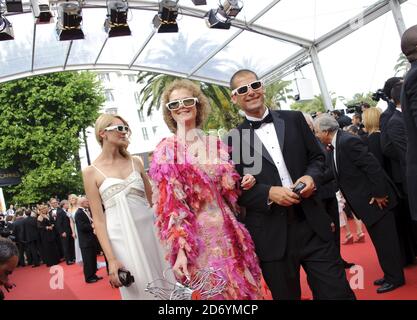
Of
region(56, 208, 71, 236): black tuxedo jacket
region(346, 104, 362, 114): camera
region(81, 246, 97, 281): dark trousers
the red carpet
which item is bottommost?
the red carpet

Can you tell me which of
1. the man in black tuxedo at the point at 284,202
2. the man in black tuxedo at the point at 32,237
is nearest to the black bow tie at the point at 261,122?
the man in black tuxedo at the point at 284,202

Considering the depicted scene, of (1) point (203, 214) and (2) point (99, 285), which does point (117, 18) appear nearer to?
(2) point (99, 285)

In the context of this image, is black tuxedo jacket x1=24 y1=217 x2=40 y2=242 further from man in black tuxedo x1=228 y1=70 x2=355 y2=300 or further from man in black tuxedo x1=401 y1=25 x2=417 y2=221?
man in black tuxedo x1=401 y1=25 x2=417 y2=221

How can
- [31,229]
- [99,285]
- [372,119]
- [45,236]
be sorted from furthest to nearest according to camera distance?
1. [31,229]
2. [45,236]
3. [99,285]
4. [372,119]

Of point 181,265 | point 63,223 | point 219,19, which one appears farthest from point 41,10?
point 181,265

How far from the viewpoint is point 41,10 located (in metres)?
8.69

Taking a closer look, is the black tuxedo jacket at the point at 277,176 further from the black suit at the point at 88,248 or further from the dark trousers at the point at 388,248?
the black suit at the point at 88,248

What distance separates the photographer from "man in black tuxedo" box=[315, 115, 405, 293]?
464 cm

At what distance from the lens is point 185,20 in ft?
38.5

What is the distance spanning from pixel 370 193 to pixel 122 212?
105 inches

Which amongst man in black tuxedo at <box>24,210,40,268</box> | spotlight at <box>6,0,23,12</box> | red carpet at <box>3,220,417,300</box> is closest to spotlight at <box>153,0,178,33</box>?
spotlight at <box>6,0,23,12</box>

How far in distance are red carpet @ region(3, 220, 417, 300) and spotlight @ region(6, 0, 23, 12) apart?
16.6 ft

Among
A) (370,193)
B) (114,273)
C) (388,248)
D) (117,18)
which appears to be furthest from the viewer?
(117,18)
